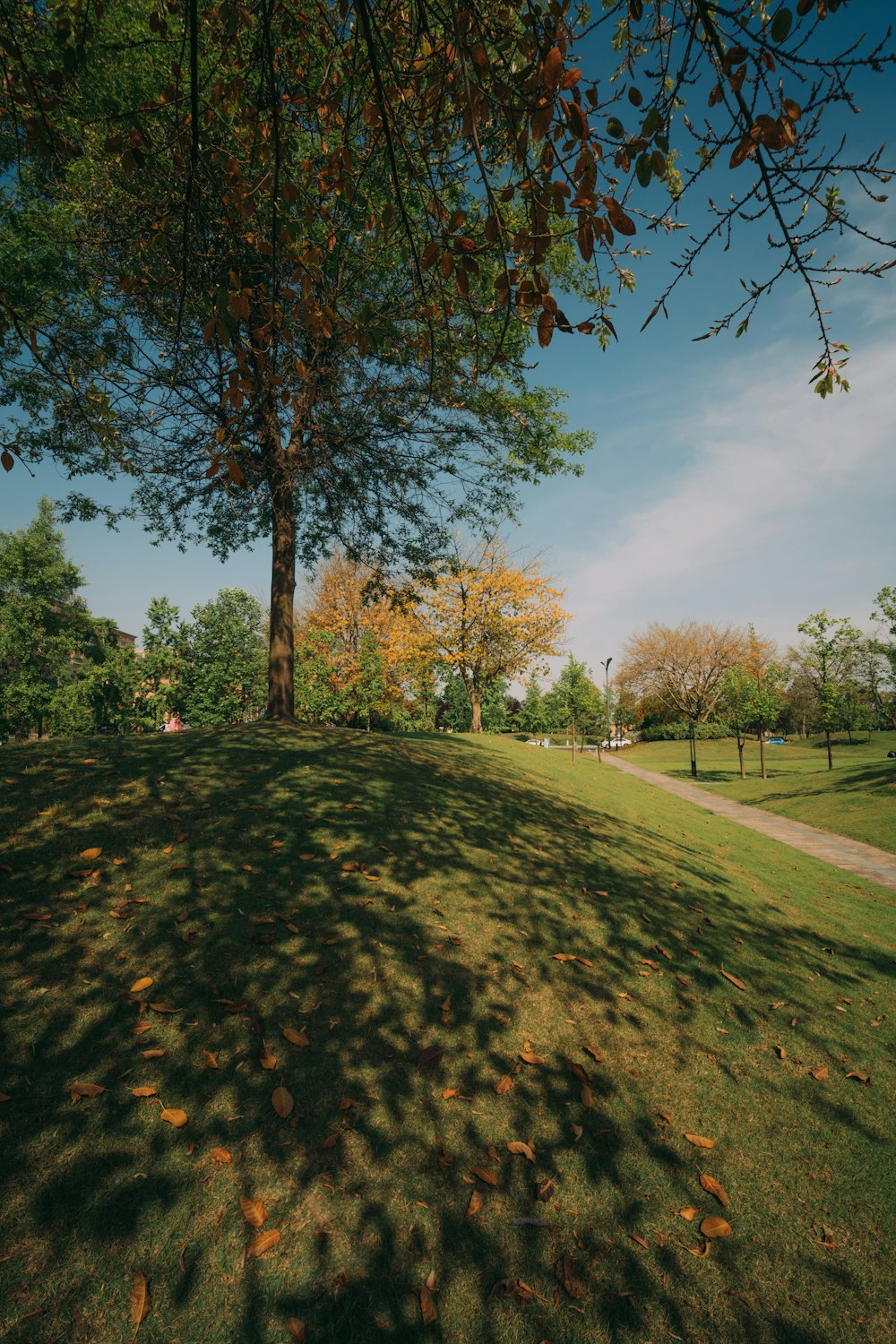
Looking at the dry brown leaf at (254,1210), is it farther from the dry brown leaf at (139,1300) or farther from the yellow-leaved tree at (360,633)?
the yellow-leaved tree at (360,633)

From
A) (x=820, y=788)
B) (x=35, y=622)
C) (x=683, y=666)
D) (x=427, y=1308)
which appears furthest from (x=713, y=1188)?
(x=683, y=666)

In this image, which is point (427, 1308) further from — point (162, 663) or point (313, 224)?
point (162, 663)

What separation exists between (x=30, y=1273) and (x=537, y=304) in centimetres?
416

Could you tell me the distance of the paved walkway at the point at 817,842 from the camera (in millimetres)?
11428

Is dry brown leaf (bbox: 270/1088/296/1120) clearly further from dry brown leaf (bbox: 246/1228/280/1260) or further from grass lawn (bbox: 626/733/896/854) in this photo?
grass lawn (bbox: 626/733/896/854)

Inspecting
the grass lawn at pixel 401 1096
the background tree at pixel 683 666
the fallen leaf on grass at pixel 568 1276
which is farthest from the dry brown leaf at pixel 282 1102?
the background tree at pixel 683 666

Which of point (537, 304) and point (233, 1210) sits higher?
point (537, 304)

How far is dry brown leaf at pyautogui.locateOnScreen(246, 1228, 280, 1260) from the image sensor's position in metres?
2.29

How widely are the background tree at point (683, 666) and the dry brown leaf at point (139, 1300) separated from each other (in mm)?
59130

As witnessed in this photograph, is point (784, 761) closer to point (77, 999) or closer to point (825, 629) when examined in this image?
point (825, 629)

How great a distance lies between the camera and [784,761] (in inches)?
1684

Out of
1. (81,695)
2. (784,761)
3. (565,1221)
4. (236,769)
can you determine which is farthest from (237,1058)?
(784,761)

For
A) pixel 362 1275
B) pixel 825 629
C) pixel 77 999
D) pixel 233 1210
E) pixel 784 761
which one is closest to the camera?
pixel 362 1275

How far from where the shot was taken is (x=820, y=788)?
2289 cm
